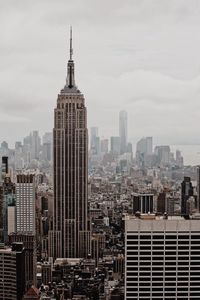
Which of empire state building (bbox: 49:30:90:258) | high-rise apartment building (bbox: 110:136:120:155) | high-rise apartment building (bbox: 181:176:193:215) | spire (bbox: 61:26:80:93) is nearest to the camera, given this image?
high-rise apartment building (bbox: 110:136:120:155)

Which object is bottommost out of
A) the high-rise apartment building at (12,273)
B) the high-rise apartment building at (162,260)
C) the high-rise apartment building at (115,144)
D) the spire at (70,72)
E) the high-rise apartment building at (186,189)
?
the high-rise apartment building at (12,273)

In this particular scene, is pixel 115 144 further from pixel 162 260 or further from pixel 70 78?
pixel 162 260

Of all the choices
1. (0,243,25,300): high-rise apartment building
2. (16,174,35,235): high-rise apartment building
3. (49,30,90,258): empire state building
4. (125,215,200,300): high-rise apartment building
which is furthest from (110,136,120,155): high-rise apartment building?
(49,30,90,258): empire state building

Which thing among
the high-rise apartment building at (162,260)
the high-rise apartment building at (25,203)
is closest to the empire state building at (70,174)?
the high-rise apartment building at (25,203)

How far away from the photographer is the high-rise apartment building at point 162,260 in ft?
17.6

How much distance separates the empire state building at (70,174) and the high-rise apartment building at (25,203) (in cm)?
133

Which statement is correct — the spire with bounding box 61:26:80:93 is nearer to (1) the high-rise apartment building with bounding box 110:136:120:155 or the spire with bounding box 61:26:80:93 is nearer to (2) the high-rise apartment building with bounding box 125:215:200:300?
(1) the high-rise apartment building with bounding box 110:136:120:155

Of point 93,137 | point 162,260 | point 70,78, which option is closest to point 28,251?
point 93,137

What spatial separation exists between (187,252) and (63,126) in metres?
9.50

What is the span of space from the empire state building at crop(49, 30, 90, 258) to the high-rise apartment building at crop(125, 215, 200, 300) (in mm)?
7630

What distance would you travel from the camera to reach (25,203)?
11.9m

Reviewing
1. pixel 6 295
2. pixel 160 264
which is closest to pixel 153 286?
pixel 160 264

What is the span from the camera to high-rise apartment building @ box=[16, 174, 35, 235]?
36.9ft

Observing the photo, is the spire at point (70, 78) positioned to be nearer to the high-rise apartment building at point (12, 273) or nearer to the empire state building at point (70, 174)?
the empire state building at point (70, 174)
